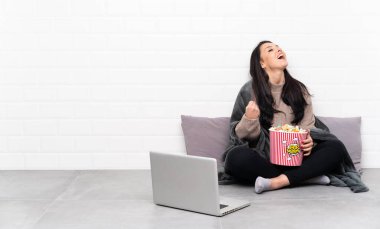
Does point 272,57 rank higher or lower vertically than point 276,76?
higher

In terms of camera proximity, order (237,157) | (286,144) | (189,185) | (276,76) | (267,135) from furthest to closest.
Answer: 1. (276,76)
2. (267,135)
3. (237,157)
4. (286,144)
5. (189,185)

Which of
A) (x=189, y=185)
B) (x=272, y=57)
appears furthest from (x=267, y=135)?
(x=189, y=185)

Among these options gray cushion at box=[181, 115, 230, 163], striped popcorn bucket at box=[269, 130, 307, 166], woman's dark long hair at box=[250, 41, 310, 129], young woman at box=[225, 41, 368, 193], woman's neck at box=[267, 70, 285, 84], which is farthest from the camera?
gray cushion at box=[181, 115, 230, 163]

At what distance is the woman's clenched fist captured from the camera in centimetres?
386

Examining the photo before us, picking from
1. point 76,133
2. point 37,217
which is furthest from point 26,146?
point 37,217

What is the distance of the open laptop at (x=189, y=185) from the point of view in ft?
10.8

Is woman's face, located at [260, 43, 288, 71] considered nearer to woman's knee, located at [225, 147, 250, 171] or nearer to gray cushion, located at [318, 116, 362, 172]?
gray cushion, located at [318, 116, 362, 172]

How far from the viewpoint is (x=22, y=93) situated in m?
4.53

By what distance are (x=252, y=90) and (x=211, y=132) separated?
0.42m

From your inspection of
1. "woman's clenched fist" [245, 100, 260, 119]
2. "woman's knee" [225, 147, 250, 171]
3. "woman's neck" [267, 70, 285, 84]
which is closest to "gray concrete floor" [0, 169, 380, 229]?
"woman's knee" [225, 147, 250, 171]

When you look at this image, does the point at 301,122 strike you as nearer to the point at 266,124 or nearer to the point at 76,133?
the point at 266,124

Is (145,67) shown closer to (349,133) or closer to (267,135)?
(267,135)

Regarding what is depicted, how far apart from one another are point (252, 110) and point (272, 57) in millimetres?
540

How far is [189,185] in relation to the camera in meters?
3.37
